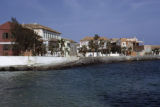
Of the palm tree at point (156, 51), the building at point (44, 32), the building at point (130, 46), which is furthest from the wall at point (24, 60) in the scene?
the palm tree at point (156, 51)

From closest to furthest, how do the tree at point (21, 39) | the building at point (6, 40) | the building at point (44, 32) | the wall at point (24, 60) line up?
the wall at point (24, 60)
the tree at point (21, 39)
the building at point (6, 40)
the building at point (44, 32)

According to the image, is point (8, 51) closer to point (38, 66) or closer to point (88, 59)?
point (38, 66)

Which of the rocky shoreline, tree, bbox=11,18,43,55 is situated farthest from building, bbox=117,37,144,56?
tree, bbox=11,18,43,55

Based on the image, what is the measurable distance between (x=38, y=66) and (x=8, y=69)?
24.3 ft

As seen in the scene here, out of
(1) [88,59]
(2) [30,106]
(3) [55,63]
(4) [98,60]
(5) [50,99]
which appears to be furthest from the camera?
(4) [98,60]

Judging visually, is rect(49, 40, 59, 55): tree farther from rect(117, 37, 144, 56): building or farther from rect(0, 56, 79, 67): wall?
rect(117, 37, 144, 56): building

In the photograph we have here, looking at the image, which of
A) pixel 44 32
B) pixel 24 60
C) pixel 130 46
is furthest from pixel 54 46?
pixel 130 46

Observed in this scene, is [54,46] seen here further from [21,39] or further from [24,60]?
[24,60]

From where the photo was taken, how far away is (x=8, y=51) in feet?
197

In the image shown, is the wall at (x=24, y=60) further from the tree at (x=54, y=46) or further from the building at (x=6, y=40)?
the tree at (x=54, y=46)

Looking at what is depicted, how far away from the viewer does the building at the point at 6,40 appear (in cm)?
5988

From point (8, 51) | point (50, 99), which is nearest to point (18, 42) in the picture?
point (8, 51)

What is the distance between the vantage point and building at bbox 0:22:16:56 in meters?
59.9

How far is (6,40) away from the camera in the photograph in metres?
60.8
